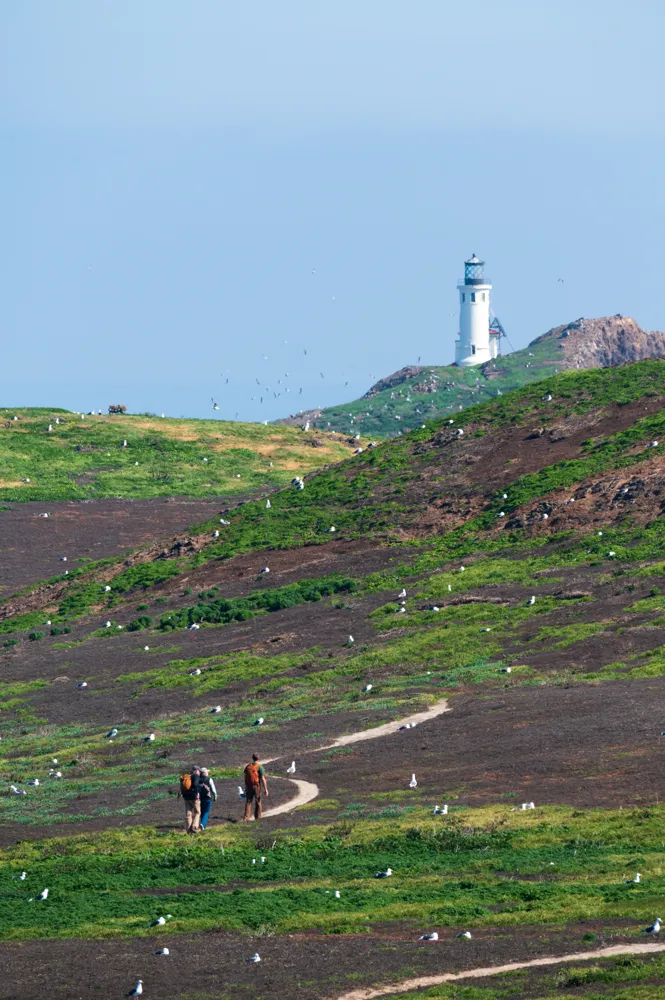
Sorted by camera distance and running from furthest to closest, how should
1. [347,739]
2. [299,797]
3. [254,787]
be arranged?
[347,739]
[299,797]
[254,787]

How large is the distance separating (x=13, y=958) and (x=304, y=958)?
467 cm

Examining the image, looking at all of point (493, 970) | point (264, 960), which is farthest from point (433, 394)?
point (493, 970)

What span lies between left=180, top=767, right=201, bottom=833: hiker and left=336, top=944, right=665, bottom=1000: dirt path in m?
12.0

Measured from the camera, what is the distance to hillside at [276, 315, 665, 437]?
146375mm

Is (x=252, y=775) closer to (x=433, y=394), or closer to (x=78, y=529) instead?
(x=78, y=529)

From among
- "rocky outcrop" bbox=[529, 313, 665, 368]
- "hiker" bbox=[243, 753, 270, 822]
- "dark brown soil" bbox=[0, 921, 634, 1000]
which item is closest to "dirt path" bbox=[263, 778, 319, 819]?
"hiker" bbox=[243, 753, 270, 822]

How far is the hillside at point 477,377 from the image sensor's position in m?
146

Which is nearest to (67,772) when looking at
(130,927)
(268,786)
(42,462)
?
(268,786)

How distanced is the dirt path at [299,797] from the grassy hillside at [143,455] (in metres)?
61.7

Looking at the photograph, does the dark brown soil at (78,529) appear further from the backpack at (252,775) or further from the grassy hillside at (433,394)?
the backpack at (252,775)

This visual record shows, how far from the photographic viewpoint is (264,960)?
26.8m

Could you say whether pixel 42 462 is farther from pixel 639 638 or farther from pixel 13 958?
pixel 13 958

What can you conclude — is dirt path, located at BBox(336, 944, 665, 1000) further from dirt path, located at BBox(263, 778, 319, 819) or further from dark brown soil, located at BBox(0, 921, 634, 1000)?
dirt path, located at BBox(263, 778, 319, 819)

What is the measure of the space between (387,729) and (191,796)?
11798 mm
